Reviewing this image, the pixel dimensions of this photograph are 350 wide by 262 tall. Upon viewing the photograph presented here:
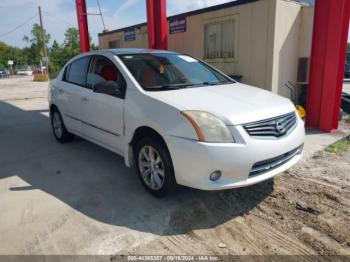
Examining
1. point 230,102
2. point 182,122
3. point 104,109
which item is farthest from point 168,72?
point 182,122

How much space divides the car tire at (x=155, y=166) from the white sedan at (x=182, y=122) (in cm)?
1

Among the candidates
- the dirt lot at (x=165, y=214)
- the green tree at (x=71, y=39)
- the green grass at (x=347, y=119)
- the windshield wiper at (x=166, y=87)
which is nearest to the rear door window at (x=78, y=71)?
the dirt lot at (x=165, y=214)

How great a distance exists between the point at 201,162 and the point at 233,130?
425 millimetres

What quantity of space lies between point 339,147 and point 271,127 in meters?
2.90

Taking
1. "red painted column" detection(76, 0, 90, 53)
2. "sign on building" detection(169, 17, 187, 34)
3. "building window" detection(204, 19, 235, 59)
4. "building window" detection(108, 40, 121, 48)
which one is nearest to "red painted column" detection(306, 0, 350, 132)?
"building window" detection(204, 19, 235, 59)

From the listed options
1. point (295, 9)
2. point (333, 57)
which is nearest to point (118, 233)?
point (333, 57)

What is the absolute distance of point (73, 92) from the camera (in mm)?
4895

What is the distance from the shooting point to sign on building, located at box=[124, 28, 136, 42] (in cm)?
1231

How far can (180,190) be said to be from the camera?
3.65 metres

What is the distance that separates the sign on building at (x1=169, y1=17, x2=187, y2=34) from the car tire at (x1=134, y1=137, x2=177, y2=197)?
7.31 metres

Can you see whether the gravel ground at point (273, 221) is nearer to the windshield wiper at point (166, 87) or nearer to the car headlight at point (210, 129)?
the car headlight at point (210, 129)

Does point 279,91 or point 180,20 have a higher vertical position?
point 180,20

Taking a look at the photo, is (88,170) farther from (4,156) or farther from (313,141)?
(313,141)

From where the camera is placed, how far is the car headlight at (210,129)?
9.45 feet
